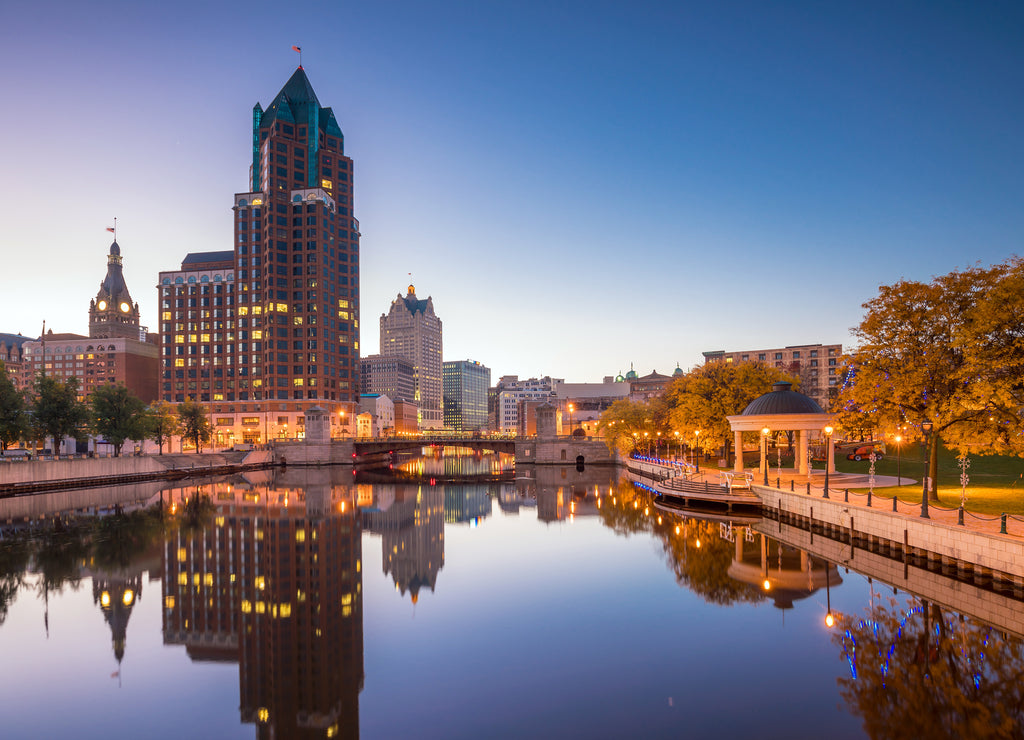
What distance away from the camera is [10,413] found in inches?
2901

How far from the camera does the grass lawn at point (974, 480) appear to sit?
34000mm

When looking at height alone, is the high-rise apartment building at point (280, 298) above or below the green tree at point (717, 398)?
above

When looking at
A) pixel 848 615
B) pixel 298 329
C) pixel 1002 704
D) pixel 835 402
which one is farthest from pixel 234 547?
pixel 298 329

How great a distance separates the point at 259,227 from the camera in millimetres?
158125

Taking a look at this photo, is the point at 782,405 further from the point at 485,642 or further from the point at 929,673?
the point at 485,642

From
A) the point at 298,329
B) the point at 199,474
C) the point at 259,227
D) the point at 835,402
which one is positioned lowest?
the point at 199,474

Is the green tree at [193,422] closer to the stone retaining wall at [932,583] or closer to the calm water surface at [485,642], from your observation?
the calm water surface at [485,642]

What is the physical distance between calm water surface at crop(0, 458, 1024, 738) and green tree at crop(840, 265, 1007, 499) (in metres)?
11.2

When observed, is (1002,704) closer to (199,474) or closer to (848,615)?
(848,615)

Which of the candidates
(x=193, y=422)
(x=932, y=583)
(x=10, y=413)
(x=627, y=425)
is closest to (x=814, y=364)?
(x=627, y=425)

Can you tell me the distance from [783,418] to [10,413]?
86.7 metres

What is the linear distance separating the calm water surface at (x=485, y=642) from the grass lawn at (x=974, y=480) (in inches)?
331

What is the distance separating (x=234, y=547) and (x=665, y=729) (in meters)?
33.9

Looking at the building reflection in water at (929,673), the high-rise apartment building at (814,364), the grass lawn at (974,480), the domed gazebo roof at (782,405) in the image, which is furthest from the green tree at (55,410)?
the high-rise apartment building at (814,364)
